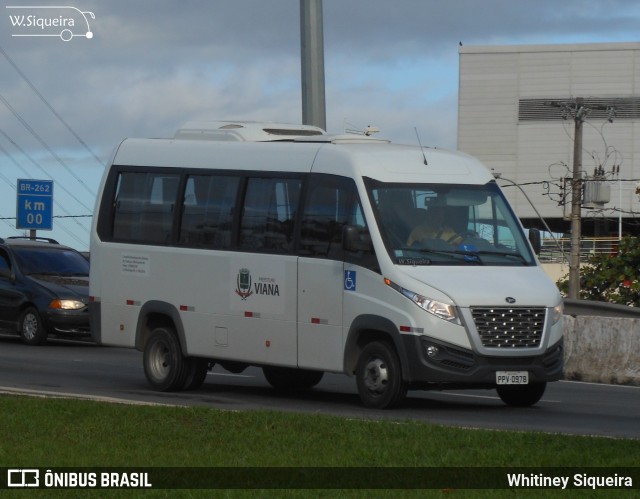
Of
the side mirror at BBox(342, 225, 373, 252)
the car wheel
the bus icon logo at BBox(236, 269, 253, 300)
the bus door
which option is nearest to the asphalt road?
the bus door

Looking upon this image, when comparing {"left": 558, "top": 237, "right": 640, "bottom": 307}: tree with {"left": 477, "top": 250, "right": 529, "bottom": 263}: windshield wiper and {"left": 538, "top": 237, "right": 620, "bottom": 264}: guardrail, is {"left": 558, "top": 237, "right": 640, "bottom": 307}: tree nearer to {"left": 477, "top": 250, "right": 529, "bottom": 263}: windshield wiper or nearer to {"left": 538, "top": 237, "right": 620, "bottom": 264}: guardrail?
{"left": 477, "top": 250, "right": 529, "bottom": 263}: windshield wiper

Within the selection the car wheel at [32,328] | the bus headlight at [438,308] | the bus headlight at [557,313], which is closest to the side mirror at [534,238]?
the bus headlight at [557,313]

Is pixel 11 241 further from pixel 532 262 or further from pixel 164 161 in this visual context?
pixel 532 262

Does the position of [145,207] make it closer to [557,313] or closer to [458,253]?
[458,253]

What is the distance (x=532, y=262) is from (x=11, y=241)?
52.1 ft

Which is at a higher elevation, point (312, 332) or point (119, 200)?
point (119, 200)

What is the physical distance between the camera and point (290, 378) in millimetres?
18844

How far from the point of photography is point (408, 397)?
17625mm

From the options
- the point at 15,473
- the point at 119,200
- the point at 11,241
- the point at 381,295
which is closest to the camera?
the point at 15,473

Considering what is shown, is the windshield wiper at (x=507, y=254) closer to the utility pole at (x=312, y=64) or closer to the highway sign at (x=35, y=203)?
the utility pole at (x=312, y=64)

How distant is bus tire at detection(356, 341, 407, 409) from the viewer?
1533 cm

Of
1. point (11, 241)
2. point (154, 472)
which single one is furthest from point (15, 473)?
point (11, 241)

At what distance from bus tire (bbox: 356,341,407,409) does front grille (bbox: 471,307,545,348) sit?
94 cm

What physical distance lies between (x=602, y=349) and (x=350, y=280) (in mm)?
7725
